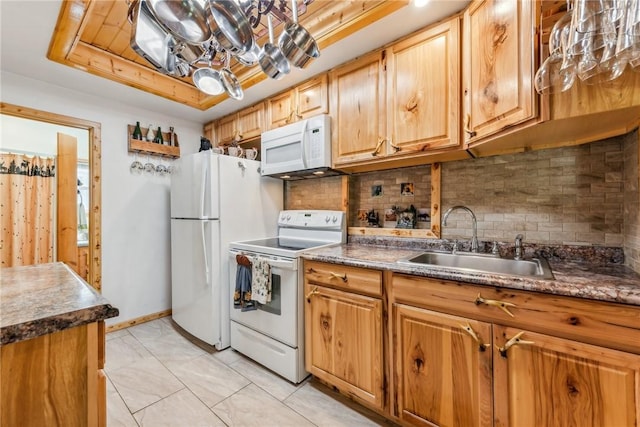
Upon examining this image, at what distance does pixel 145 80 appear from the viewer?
238 centimetres

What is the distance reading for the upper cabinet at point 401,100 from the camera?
5.11ft

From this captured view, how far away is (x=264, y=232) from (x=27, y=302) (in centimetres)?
184

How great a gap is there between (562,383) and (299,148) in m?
2.01

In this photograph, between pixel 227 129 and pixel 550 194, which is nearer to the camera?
pixel 550 194

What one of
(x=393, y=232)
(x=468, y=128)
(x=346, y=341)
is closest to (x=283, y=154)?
(x=393, y=232)

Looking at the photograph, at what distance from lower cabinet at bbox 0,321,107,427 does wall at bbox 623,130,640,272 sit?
207 centimetres

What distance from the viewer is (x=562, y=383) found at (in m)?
1.00

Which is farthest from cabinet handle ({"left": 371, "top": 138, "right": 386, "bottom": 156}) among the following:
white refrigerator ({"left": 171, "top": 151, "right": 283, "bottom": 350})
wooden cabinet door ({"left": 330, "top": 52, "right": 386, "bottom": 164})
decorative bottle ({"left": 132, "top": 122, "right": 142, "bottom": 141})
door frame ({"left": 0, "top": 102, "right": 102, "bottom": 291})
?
door frame ({"left": 0, "top": 102, "right": 102, "bottom": 291})

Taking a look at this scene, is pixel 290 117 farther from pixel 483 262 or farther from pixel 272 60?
pixel 483 262

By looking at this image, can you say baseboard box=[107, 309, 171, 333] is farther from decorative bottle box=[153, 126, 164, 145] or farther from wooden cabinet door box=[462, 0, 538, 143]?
wooden cabinet door box=[462, 0, 538, 143]

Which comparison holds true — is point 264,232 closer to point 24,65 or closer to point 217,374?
point 217,374

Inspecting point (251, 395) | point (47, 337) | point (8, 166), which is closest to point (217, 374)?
point (251, 395)

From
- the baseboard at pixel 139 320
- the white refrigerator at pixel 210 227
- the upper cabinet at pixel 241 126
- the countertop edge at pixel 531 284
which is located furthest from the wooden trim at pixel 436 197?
the baseboard at pixel 139 320

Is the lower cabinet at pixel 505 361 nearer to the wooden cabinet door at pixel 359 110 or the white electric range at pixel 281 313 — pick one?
the white electric range at pixel 281 313
